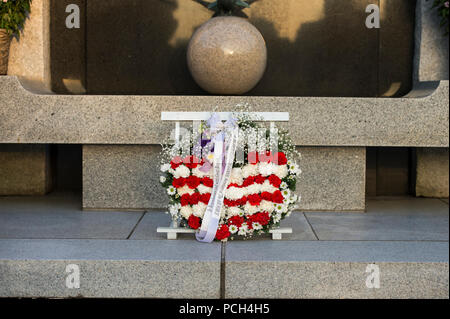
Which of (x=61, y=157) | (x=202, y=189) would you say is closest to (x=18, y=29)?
(x=61, y=157)

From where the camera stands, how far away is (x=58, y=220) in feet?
15.3

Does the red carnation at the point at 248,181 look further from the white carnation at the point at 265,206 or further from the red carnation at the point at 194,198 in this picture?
the red carnation at the point at 194,198

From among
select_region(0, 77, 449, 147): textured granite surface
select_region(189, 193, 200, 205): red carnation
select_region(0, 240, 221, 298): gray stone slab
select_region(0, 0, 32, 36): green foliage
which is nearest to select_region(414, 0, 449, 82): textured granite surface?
select_region(0, 77, 449, 147): textured granite surface

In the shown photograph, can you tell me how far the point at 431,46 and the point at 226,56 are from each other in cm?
222

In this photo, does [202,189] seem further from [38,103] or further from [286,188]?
[38,103]

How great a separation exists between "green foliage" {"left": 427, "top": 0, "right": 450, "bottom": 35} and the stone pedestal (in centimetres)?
427

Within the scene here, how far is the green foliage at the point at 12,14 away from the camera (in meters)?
5.29

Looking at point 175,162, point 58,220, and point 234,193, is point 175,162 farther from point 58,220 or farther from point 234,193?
point 58,220

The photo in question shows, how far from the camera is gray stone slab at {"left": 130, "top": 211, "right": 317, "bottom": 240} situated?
409 centimetres

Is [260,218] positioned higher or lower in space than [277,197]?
lower

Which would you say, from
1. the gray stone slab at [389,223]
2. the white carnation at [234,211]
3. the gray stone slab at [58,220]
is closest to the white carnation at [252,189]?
the white carnation at [234,211]

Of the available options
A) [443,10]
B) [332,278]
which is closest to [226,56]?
[443,10]

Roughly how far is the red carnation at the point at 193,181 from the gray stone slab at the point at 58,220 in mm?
640

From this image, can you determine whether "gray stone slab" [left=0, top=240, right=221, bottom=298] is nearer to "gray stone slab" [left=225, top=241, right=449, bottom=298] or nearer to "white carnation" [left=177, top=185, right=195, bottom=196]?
"gray stone slab" [left=225, top=241, right=449, bottom=298]
